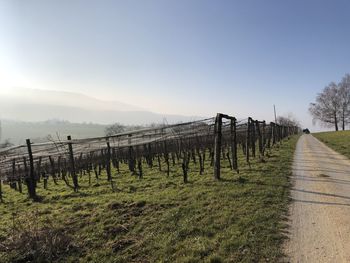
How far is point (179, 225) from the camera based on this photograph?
18.7 feet

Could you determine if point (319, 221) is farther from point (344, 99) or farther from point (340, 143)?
point (344, 99)

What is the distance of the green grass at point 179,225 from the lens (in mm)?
4523

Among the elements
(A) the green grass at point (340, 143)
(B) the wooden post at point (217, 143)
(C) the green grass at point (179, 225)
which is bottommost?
(C) the green grass at point (179, 225)

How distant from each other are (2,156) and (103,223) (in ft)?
37.9

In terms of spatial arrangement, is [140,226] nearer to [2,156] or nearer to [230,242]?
[230,242]

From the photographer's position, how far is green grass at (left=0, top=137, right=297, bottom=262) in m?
4.52

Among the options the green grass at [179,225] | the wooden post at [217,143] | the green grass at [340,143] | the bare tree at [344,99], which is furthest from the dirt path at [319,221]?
the bare tree at [344,99]

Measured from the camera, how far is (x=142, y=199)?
813 centimetres

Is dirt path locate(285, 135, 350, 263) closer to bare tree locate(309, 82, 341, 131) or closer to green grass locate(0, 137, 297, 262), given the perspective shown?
green grass locate(0, 137, 297, 262)

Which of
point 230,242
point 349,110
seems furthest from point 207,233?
point 349,110

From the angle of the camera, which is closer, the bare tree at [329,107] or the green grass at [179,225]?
the green grass at [179,225]

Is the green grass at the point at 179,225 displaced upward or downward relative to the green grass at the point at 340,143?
downward

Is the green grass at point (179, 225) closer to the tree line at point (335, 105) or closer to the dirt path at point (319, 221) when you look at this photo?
the dirt path at point (319, 221)

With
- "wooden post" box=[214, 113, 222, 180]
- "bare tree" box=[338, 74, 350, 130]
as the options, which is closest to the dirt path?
"wooden post" box=[214, 113, 222, 180]
